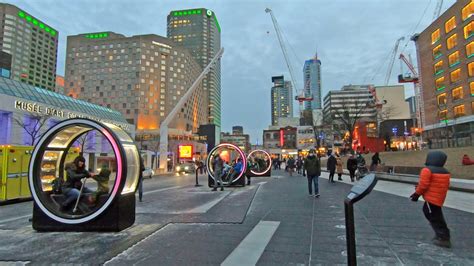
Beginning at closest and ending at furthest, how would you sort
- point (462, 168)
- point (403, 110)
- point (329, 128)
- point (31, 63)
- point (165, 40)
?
point (462, 168) < point (329, 128) < point (403, 110) < point (165, 40) < point (31, 63)

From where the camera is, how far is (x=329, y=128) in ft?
185

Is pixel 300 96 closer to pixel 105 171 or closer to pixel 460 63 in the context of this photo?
pixel 460 63

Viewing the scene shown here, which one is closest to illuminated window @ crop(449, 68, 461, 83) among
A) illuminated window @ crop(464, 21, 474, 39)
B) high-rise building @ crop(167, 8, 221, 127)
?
illuminated window @ crop(464, 21, 474, 39)

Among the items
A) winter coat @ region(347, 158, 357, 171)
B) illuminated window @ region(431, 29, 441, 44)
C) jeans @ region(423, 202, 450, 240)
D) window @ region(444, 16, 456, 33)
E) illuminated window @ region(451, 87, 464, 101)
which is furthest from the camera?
illuminated window @ region(431, 29, 441, 44)

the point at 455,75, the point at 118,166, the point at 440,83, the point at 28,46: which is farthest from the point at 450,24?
the point at 28,46

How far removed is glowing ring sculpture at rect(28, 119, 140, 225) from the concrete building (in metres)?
44.4

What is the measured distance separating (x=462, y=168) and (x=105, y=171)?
2338 centimetres

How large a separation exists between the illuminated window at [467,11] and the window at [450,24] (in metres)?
2.37

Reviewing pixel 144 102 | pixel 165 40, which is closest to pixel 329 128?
pixel 144 102

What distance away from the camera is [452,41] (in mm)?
51031

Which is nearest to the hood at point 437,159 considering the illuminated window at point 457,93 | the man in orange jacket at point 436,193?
the man in orange jacket at point 436,193

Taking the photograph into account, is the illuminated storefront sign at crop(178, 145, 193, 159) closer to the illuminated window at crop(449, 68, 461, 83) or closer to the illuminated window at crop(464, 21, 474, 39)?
the illuminated window at crop(449, 68, 461, 83)

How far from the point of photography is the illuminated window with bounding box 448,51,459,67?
49.8 metres

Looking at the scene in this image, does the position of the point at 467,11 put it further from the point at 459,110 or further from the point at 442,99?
the point at 459,110
